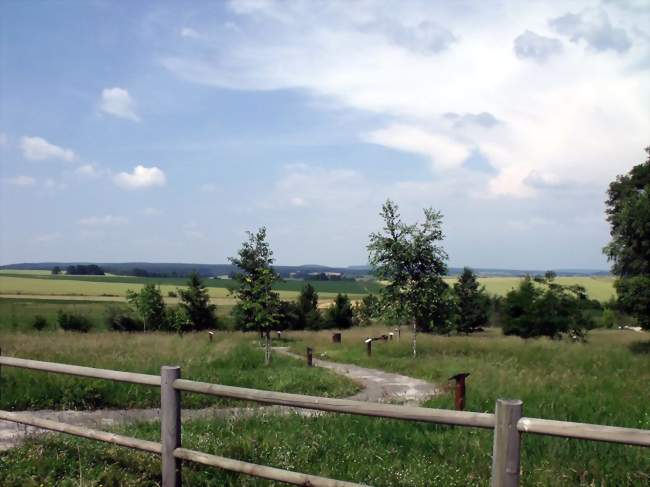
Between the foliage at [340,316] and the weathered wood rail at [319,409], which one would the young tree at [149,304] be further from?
the weathered wood rail at [319,409]

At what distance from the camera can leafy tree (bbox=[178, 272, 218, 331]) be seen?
2355 inches

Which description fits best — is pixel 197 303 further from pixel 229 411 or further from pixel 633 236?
pixel 229 411

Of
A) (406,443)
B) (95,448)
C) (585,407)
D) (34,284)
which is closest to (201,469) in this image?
(95,448)

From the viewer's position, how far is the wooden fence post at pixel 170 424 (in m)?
4.98

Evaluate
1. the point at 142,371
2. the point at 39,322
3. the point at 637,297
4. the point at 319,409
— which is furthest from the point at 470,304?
the point at 319,409

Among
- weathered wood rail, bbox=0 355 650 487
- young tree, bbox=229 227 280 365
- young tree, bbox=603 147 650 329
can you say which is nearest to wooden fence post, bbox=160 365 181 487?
weathered wood rail, bbox=0 355 650 487

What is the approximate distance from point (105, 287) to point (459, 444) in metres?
99.0

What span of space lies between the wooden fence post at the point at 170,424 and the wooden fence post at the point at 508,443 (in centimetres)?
267

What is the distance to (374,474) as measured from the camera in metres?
5.42

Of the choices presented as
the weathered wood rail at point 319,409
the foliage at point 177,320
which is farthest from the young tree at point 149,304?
the weathered wood rail at point 319,409

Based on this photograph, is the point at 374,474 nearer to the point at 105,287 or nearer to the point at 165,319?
→ the point at 165,319

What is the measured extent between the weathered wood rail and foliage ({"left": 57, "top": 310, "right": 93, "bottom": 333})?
53.8 metres

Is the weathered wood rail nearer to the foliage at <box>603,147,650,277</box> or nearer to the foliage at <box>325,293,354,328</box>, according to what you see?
the foliage at <box>603,147,650,277</box>

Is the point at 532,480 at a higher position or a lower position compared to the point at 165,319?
higher
